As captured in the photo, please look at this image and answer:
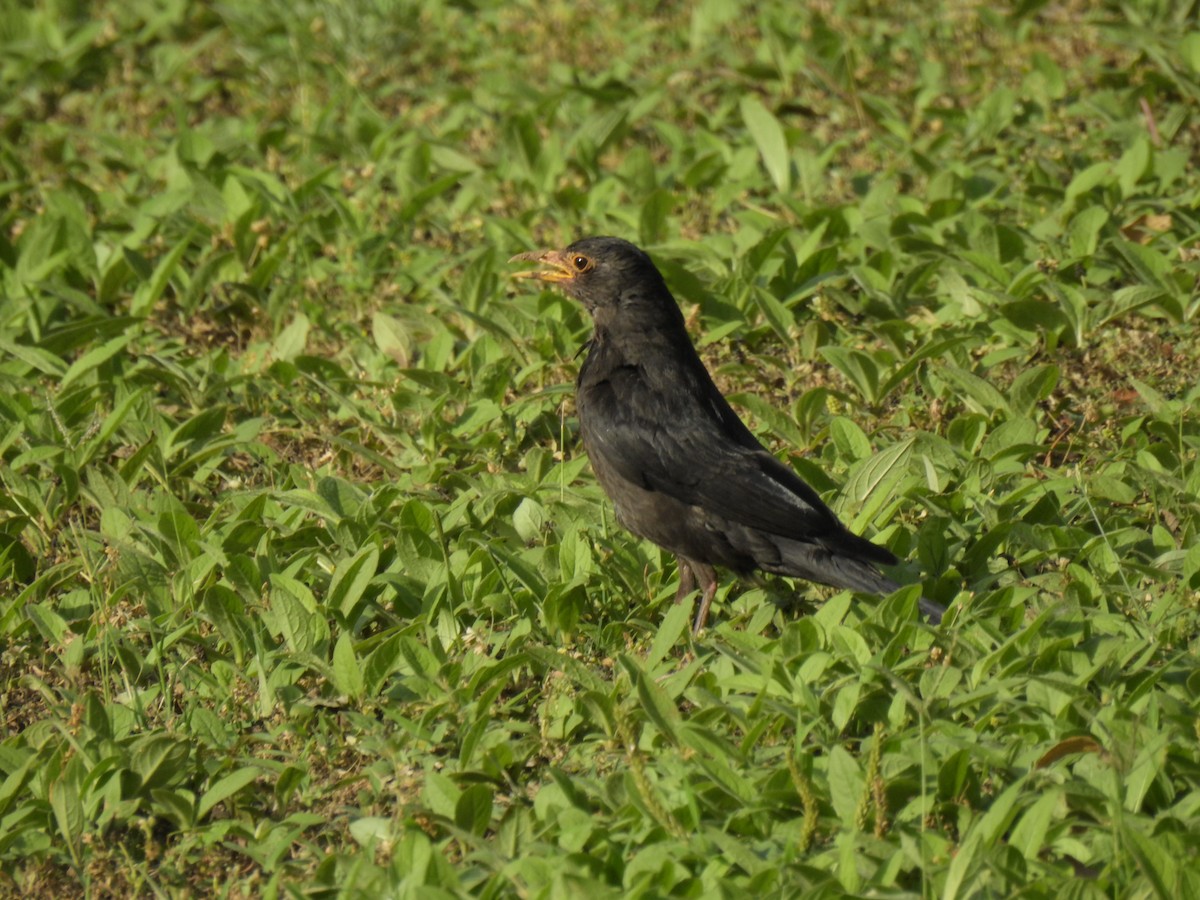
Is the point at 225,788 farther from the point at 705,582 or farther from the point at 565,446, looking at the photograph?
the point at 565,446

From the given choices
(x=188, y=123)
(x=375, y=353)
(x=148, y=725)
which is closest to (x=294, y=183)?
(x=188, y=123)

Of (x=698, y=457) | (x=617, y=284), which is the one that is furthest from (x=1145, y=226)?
(x=698, y=457)

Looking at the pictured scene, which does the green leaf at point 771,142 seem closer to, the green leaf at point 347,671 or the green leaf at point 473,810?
the green leaf at point 347,671

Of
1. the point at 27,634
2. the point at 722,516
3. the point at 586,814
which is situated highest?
the point at 722,516

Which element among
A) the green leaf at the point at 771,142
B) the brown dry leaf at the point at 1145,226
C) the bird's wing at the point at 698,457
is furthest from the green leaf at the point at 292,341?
the brown dry leaf at the point at 1145,226

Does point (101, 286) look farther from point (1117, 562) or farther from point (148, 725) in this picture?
point (1117, 562)

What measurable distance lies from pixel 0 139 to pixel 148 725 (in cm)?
528

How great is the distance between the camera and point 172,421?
21.7 feet

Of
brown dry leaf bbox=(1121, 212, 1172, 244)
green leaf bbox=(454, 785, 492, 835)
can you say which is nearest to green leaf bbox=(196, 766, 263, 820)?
green leaf bbox=(454, 785, 492, 835)

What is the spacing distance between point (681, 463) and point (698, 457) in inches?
2.4

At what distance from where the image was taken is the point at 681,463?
5.43 metres

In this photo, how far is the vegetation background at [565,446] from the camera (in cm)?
432

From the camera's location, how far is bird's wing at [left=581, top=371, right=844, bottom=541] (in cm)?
519

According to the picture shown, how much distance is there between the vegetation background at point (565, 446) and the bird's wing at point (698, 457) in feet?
1.13
